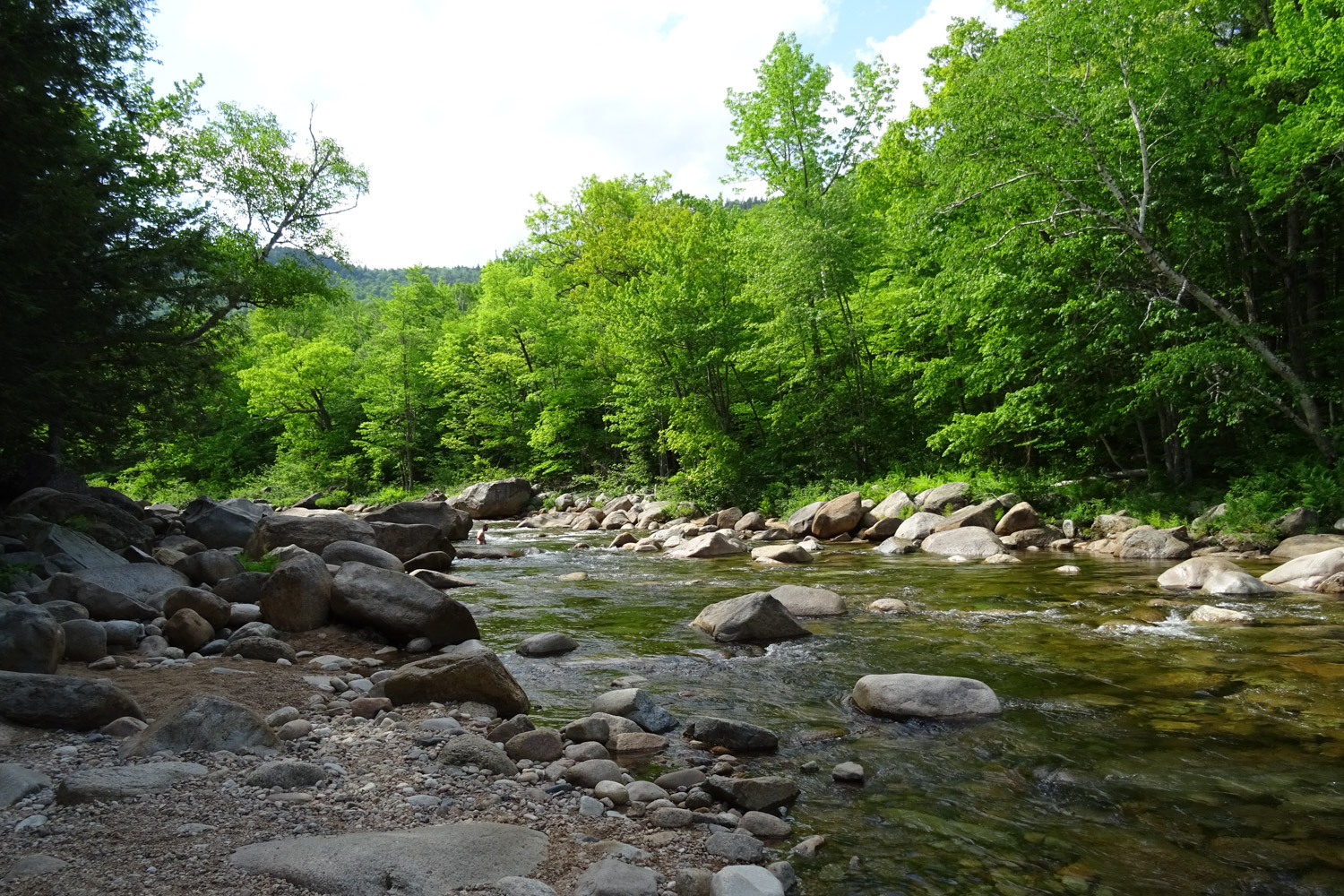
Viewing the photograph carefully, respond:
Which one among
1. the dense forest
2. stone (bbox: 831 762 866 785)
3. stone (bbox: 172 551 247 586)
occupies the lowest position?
stone (bbox: 831 762 866 785)

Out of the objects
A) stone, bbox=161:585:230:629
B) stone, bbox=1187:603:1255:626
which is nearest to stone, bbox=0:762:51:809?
stone, bbox=161:585:230:629

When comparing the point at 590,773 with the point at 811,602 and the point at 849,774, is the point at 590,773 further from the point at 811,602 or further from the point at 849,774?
the point at 811,602

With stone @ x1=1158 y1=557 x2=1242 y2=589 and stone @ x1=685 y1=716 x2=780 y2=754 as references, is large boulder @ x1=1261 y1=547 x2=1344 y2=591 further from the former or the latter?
stone @ x1=685 y1=716 x2=780 y2=754

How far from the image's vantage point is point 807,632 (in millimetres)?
8844

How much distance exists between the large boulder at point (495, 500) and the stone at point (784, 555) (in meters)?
18.3

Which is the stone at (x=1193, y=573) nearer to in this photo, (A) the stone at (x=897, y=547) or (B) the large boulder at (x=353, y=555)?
(A) the stone at (x=897, y=547)

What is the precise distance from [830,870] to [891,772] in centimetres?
138

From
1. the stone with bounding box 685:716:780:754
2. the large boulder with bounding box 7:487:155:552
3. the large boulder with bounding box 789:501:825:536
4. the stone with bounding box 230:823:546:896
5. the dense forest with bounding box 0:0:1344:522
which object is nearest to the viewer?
the stone with bounding box 230:823:546:896

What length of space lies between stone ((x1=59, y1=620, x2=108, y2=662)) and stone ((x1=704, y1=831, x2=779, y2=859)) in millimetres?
5976

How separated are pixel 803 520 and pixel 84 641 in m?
15.7

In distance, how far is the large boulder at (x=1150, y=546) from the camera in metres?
13.2

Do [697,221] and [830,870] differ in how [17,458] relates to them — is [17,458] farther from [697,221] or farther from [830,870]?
[697,221]

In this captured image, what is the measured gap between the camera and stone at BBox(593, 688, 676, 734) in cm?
Answer: 582

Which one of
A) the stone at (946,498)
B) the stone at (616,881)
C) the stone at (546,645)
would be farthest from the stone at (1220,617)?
the stone at (946,498)
